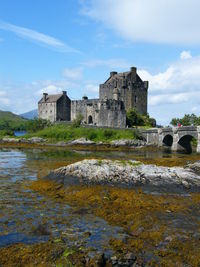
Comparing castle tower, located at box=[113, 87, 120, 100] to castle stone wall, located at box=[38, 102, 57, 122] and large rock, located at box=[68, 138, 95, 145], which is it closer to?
castle stone wall, located at box=[38, 102, 57, 122]

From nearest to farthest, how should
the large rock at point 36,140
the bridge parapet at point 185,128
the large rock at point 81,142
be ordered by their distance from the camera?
1. the bridge parapet at point 185,128
2. the large rock at point 81,142
3. the large rock at point 36,140

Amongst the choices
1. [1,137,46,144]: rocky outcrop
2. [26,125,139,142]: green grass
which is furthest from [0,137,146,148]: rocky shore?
[26,125,139,142]: green grass

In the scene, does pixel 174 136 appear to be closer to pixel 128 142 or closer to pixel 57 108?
pixel 128 142

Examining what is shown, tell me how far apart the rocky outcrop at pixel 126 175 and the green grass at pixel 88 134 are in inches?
1276

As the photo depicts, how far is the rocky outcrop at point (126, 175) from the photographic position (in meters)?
15.7

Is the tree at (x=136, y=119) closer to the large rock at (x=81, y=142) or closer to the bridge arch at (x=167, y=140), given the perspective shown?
the bridge arch at (x=167, y=140)

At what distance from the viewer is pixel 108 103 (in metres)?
59.7

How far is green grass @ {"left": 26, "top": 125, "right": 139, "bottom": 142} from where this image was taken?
50969 mm

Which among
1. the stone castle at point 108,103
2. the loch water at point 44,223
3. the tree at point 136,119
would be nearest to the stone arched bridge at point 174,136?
the stone castle at point 108,103

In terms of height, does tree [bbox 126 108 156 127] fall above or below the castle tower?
below

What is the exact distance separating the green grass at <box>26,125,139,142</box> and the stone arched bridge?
9.10 feet

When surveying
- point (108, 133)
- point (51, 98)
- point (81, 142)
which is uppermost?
point (51, 98)

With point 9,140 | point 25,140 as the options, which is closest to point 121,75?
point 25,140

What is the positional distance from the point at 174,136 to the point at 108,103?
59.3ft
